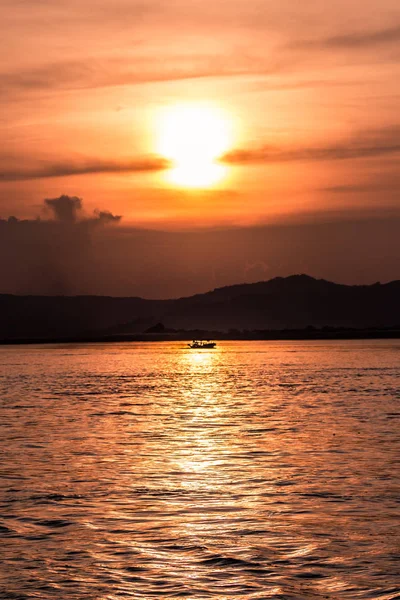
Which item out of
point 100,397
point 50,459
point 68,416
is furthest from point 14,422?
point 100,397

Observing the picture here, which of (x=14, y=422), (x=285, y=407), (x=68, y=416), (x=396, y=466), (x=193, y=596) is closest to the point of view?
(x=193, y=596)

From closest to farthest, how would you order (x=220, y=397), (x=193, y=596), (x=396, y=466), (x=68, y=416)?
(x=193, y=596)
(x=396, y=466)
(x=68, y=416)
(x=220, y=397)

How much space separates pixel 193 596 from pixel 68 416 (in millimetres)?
41693

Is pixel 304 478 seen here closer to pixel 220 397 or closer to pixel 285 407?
pixel 285 407

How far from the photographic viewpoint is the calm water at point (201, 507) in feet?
63.6

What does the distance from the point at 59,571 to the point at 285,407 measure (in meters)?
45.3

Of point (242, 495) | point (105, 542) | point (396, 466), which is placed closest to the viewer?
Answer: point (105, 542)

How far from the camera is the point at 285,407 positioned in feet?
212

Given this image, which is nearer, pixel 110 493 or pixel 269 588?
pixel 269 588

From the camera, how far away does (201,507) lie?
26672mm

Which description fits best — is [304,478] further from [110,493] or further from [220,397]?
[220,397]

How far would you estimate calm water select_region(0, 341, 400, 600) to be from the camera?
1938 centimetres

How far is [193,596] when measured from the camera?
18156mm

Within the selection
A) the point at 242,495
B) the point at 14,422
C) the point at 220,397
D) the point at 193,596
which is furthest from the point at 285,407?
the point at 193,596
